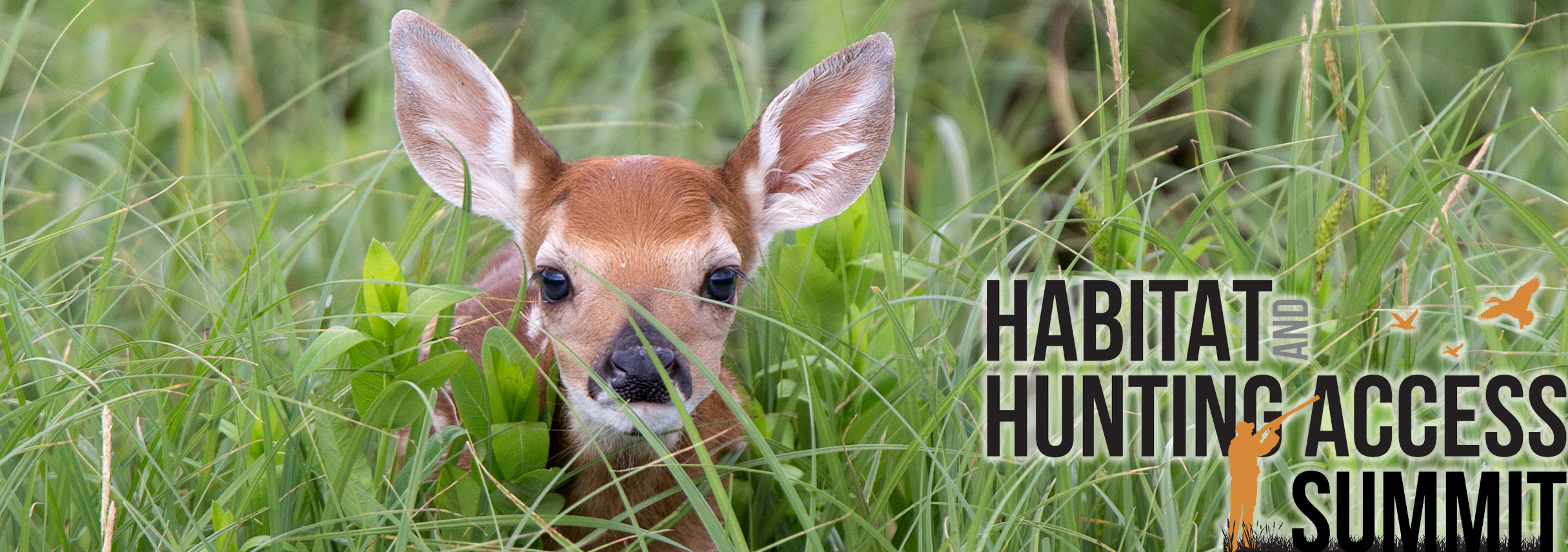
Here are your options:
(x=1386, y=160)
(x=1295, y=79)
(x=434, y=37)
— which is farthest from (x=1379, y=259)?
(x=1295, y=79)

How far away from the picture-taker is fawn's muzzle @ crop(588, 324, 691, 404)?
293 cm

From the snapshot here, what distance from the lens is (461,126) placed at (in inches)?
Answer: 145

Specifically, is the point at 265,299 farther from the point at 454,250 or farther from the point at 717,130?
the point at 717,130

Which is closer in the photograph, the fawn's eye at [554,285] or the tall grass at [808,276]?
the tall grass at [808,276]

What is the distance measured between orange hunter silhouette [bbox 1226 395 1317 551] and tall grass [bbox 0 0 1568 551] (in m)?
0.06

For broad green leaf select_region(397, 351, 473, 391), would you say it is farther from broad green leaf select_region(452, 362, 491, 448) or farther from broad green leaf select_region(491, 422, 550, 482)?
broad green leaf select_region(491, 422, 550, 482)

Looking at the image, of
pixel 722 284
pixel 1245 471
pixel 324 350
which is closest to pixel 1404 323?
pixel 1245 471

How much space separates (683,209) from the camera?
3.41 m

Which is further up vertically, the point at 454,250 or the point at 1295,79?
the point at 1295,79

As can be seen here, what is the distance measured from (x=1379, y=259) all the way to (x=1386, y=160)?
79.3 inches

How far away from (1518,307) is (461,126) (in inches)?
104

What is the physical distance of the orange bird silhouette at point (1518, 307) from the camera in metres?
3.17

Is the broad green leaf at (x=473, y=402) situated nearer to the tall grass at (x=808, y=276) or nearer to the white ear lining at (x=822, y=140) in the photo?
the tall grass at (x=808, y=276)

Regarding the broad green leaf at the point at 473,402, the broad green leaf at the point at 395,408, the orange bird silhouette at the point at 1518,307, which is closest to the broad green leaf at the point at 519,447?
the broad green leaf at the point at 473,402
